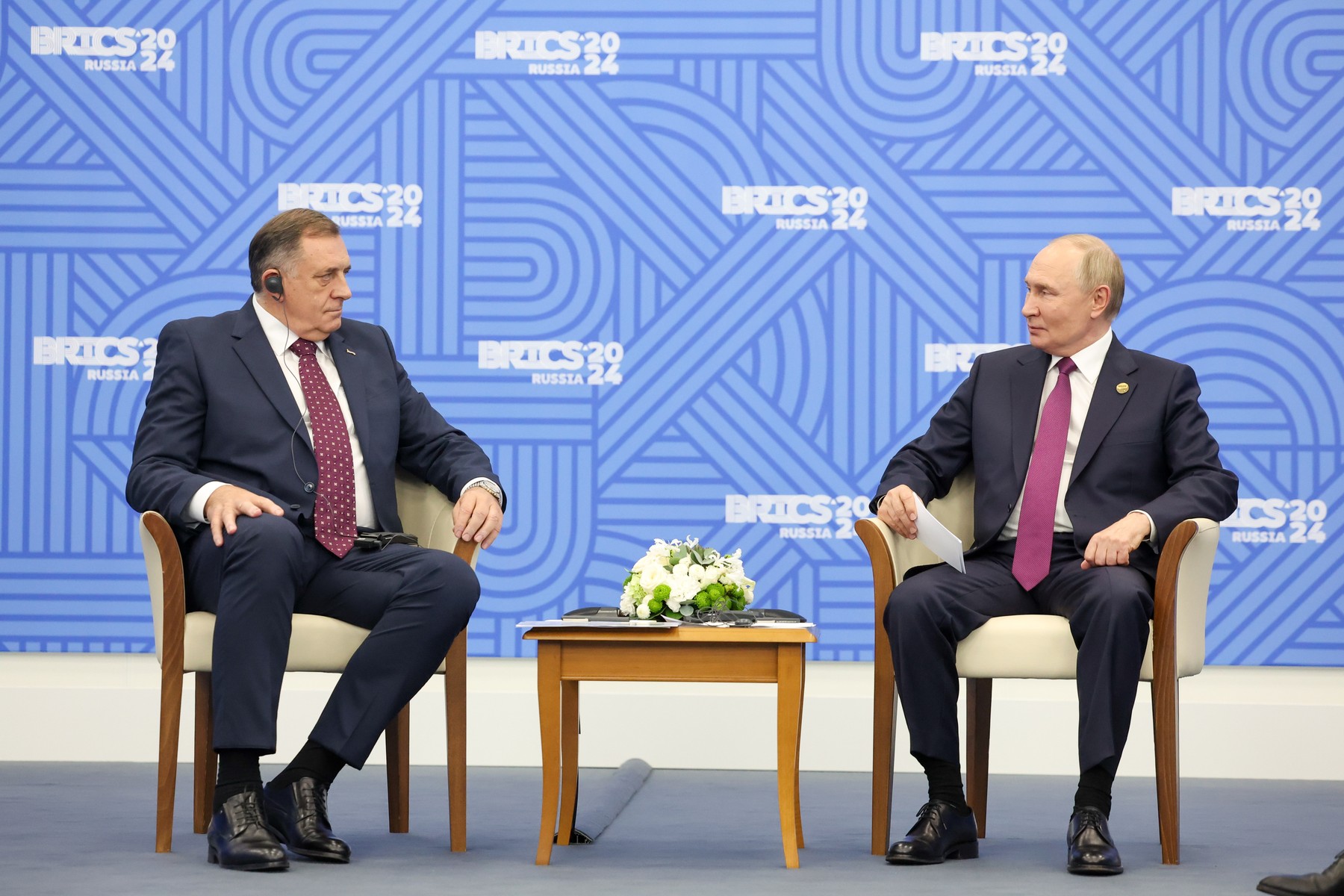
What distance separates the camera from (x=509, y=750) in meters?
4.26

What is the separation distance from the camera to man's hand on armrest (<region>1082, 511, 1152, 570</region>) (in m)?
2.91

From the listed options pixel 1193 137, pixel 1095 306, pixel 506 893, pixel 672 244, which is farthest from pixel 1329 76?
pixel 506 893

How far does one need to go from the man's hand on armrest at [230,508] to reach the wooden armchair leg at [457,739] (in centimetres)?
47

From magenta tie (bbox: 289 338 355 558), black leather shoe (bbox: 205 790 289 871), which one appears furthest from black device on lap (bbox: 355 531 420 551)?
black leather shoe (bbox: 205 790 289 871)

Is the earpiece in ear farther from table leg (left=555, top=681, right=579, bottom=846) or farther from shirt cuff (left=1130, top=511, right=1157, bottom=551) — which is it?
shirt cuff (left=1130, top=511, right=1157, bottom=551)

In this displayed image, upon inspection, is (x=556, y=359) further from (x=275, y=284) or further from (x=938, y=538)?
(x=938, y=538)

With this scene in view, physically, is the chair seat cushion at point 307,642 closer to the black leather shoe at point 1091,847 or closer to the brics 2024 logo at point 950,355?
the black leather shoe at point 1091,847

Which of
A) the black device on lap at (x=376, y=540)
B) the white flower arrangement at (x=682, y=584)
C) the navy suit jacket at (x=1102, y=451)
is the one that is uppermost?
the navy suit jacket at (x=1102, y=451)

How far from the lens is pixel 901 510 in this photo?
300 centimetres

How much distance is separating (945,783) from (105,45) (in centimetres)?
332

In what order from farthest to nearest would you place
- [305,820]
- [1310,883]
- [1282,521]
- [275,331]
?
[1282,521], [275,331], [305,820], [1310,883]

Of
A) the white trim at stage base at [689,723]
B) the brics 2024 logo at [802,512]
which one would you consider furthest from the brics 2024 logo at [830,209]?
the white trim at stage base at [689,723]

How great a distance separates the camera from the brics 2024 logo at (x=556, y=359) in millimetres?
4301

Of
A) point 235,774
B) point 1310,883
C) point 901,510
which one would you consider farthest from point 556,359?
point 1310,883
